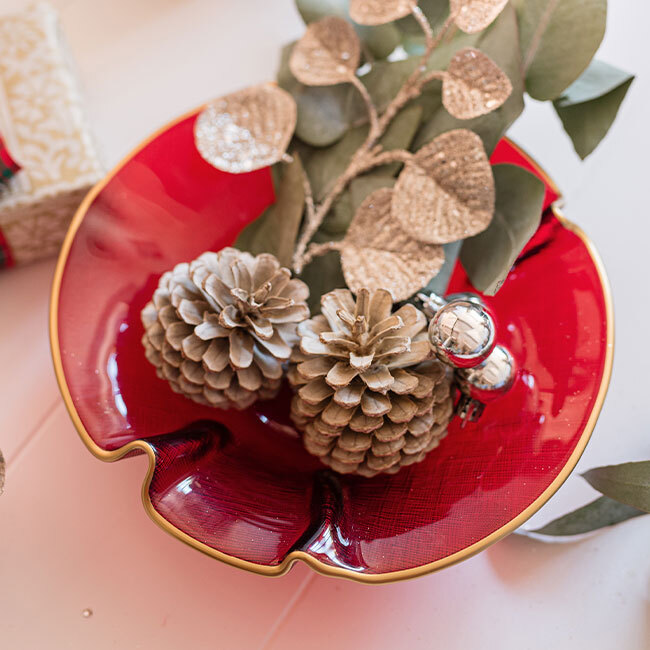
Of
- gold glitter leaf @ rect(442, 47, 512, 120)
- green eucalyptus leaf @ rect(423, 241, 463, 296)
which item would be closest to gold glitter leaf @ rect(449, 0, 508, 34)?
gold glitter leaf @ rect(442, 47, 512, 120)

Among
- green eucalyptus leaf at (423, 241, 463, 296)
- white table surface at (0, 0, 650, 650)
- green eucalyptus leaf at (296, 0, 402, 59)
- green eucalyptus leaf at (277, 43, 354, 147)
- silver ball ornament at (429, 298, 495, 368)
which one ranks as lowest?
white table surface at (0, 0, 650, 650)

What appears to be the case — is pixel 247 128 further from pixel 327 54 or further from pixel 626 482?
pixel 626 482

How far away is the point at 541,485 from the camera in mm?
323

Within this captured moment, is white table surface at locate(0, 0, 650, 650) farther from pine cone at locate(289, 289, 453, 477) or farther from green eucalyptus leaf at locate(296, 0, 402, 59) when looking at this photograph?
green eucalyptus leaf at locate(296, 0, 402, 59)

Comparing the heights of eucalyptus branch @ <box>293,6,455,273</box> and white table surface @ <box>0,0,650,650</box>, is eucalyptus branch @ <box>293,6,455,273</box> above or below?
above

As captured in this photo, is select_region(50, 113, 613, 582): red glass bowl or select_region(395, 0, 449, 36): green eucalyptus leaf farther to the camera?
select_region(395, 0, 449, 36): green eucalyptus leaf

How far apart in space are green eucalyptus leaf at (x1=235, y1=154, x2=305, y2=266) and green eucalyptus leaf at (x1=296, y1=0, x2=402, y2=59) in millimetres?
92

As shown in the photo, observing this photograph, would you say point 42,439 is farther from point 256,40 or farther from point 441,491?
point 256,40

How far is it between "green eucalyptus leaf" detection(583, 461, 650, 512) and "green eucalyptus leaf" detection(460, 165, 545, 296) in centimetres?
12

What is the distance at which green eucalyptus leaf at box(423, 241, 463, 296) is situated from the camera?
39 centimetres

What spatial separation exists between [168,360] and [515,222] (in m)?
0.20

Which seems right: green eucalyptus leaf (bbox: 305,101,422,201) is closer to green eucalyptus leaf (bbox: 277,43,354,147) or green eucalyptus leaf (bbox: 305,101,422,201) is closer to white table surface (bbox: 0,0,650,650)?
green eucalyptus leaf (bbox: 277,43,354,147)

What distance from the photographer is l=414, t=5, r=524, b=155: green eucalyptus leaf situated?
0.38 m

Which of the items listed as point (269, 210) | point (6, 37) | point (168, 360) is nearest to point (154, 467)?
point (168, 360)
